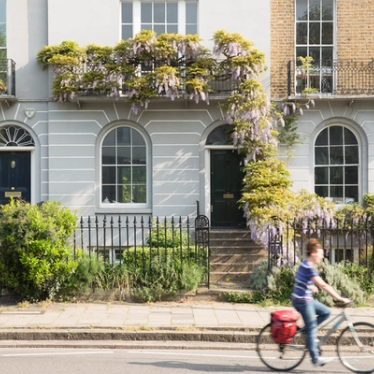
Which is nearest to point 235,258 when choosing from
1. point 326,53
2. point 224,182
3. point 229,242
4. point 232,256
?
point 232,256

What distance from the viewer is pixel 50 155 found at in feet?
48.9

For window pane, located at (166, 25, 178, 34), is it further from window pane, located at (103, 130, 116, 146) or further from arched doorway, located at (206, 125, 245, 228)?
window pane, located at (103, 130, 116, 146)

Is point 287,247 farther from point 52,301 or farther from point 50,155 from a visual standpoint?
point 50,155

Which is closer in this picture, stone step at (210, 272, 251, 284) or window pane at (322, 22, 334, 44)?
stone step at (210, 272, 251, 284)

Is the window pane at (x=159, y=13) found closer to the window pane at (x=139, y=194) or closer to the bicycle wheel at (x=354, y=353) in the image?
the window pane at (x=139, y=194)

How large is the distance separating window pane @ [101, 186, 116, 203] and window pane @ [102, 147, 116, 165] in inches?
26.4

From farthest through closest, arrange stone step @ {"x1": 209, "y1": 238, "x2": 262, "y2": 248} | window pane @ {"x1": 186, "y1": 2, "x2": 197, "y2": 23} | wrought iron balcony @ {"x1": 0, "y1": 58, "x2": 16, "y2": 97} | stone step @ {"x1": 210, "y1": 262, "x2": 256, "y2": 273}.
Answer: window pane @ {"x1": 186, "y1": 2, "x2": 197, "y2": 23} → wrought iron balcony @ {"x1": 0, "y1": 58, "x2": 16, "y2": 97} → stone step @ {"x1": 209, "y1": 238, "x2": 262, "y2": 248} → stone step @ {"x1": 210, "y1": 262, "x2": 256, "y2": 273}

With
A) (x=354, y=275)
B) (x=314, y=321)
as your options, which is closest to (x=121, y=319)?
(x=314, y=321)

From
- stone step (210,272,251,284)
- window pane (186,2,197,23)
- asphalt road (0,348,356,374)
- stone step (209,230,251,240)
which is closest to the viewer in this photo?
asphalt road (0,348,356,374)

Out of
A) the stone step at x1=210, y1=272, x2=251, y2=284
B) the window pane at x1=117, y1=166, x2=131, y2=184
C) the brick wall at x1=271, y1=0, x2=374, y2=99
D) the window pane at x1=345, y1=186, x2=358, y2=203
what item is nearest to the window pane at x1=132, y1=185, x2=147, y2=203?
the window pane at x1=117, y1=166, x2=131, y2=184

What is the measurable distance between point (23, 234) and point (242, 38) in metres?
7.27

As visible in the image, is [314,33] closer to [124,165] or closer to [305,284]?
[124,165]

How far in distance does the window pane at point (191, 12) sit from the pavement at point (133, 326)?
26.2 feet

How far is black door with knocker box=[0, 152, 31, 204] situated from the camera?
49.8ft
